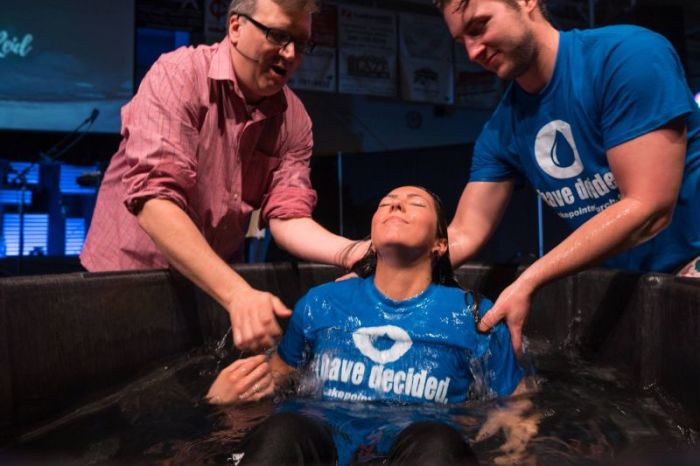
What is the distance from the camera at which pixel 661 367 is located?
1.39m

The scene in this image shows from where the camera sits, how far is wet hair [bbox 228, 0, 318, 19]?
1467mm

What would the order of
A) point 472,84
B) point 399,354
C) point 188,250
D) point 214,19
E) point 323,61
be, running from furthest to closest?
point 472,84, point 323,61, point 214,19, point 399,354, point 188,250

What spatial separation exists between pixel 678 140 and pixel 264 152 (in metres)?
1.11

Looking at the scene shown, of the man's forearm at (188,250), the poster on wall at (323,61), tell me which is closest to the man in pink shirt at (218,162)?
the man's forearm at (188,250)

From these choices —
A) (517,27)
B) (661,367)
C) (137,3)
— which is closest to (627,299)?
(661,367)

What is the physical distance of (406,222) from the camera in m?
1.48

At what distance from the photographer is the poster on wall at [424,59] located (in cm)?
668

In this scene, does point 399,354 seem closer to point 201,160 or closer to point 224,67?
point 201,160

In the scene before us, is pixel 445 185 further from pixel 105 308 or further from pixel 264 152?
pixel 105 308

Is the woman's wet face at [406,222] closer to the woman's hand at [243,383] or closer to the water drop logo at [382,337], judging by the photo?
the water drop logo at [382,337]

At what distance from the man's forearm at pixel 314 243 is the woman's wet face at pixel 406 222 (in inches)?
8.8

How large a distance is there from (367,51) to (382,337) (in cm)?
552

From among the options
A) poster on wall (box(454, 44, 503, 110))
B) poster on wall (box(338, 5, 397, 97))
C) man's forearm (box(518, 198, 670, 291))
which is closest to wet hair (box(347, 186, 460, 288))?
man's forearm (box(518, 198, 670, 291))

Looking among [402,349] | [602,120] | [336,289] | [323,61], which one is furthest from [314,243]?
[323,61]
